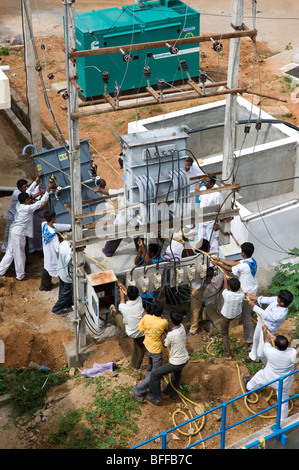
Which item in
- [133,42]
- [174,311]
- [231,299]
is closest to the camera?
[174,311]

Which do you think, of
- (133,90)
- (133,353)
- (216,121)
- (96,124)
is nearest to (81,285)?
(133,353)

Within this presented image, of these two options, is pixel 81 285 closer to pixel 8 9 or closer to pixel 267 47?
pixel 267 47

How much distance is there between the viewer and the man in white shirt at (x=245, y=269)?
941cm

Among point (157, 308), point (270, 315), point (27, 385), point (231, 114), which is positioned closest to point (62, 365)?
point (27, 385)

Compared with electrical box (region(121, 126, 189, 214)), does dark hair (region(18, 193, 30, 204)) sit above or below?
below

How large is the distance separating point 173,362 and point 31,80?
356 inches

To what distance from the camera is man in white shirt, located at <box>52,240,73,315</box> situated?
999cm

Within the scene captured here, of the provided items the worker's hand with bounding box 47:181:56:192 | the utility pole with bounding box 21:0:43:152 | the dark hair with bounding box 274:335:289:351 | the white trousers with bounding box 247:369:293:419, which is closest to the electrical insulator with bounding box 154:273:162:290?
the white trousers with bounding box 247:369:293:419

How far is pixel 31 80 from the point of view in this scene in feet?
49.8

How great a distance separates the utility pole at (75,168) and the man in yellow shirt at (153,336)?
127 cm

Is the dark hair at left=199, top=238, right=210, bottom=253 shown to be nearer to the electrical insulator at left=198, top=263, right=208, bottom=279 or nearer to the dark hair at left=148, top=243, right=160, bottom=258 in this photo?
the electrical insulator at left=198, top=263, right=208, bottom=279

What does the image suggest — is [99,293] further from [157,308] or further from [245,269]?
[245,269]

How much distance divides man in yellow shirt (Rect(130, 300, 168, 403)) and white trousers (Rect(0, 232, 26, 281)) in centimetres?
374

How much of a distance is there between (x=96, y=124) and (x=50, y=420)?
1057 cm
